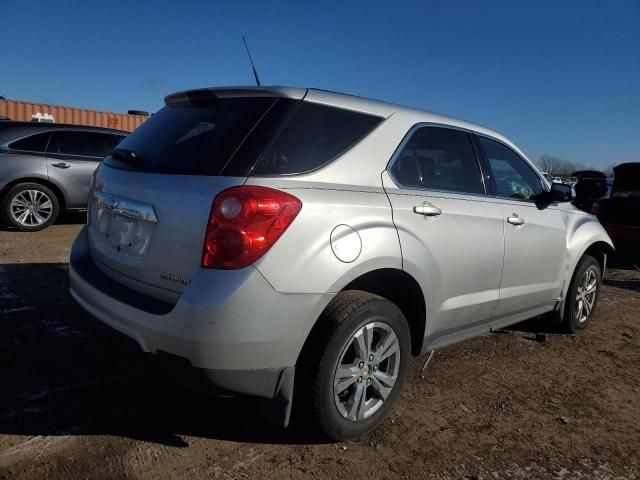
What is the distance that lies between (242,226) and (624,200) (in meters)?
7.63

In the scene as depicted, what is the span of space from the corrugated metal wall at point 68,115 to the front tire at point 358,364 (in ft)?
63.0

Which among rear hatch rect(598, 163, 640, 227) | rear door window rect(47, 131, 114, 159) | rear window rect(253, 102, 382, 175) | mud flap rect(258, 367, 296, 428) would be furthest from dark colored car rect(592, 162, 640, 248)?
rear door window rect(47, 131, 114, 159)

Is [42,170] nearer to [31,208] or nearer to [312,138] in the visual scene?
[31,208]

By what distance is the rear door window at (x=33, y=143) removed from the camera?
739cm

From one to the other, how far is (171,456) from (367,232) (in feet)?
4.57

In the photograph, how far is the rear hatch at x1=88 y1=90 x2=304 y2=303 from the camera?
215cm

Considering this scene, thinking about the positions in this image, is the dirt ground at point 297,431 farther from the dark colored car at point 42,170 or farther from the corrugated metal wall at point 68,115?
the corrugated metal wall at point 68,115

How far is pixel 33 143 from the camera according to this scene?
7.54 metres

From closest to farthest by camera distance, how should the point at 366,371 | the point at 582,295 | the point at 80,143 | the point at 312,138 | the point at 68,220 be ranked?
the point at 312,138 → the point at 366,371 → the point at 582,295 → the point at 80,143 → the point at 68,220

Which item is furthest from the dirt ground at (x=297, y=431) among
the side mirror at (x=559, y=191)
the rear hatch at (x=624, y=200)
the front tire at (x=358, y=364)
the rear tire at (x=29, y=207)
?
the rear hatch at (x=624, y=200)

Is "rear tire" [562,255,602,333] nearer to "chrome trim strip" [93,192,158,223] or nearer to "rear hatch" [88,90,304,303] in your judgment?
"rear hatch" [88,90,304,303]

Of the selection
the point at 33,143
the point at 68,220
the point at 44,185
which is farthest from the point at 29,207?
the point at 68,220

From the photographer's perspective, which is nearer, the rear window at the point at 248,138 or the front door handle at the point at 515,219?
the rear window at the point at 248,138

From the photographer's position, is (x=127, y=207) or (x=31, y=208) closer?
(x=127, y=207)
